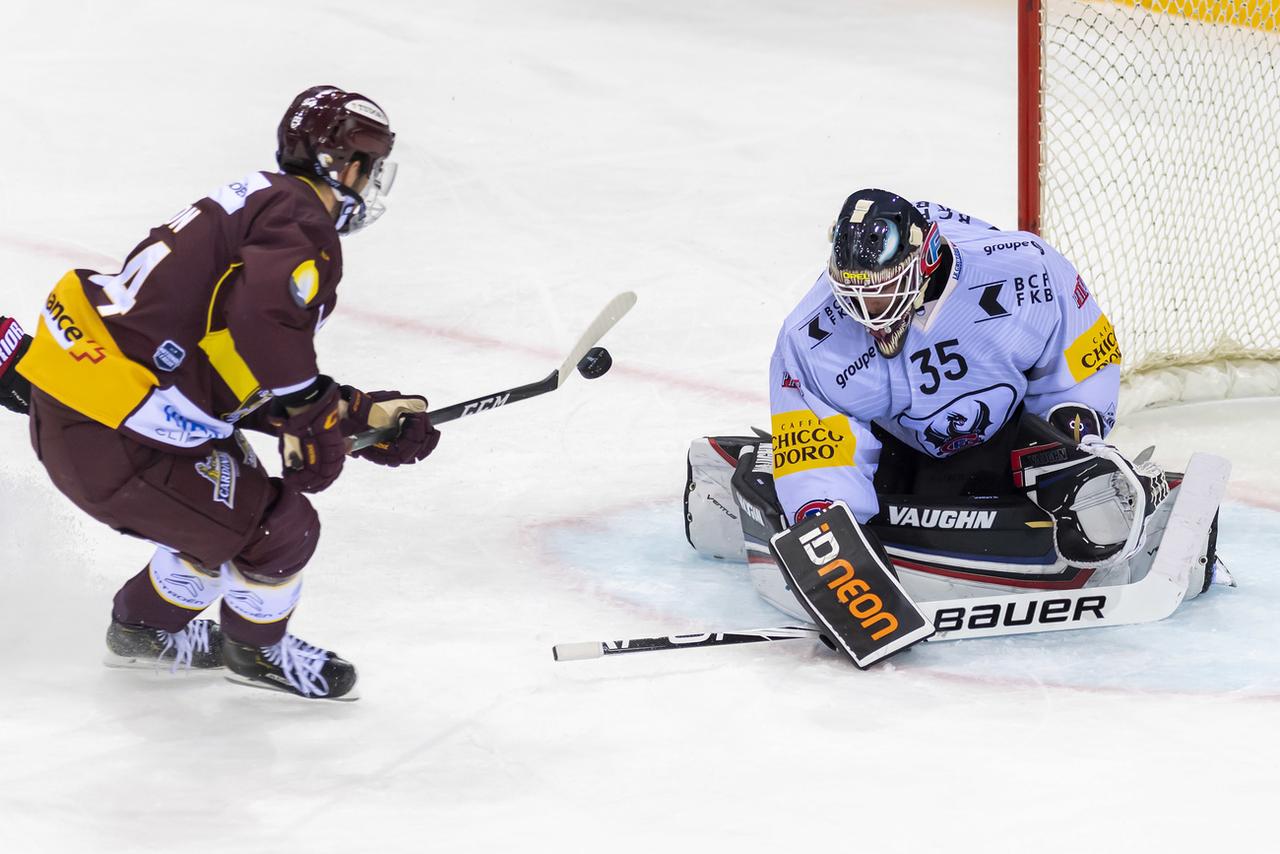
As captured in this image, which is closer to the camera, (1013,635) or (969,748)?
(969,748)

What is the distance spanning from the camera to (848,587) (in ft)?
9.33

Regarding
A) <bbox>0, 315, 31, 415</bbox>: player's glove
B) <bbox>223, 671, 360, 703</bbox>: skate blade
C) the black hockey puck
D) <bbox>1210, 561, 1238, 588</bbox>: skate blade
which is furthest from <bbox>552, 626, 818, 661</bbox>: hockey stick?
<bbox>0, 315, 31, 415</bbox>: player's glove

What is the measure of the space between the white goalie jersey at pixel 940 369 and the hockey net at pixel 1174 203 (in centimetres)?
114

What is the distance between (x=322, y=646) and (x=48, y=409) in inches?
27.4

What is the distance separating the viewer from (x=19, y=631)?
9.59 ft

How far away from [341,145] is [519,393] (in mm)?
910

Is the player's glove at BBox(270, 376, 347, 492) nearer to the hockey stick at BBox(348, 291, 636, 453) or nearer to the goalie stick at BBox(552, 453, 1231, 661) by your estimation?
the hockey stick at BBox(348, 291, 636, 453)

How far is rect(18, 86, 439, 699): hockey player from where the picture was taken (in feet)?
7.85

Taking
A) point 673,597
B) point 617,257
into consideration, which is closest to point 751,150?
point 617,257

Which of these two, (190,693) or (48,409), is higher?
(48,409)

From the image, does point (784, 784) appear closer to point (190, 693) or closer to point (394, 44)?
point (190, 693)

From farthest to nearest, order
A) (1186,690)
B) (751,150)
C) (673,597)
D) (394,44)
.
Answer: (394,44), (751,150), (673,597), (1186,690)

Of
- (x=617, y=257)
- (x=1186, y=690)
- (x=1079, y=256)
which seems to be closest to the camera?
(x=1186, y=690)

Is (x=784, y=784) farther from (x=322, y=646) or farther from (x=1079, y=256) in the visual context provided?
(x=1079, y=256)
